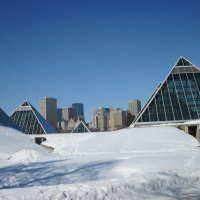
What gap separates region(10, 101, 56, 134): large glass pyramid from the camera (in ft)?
185

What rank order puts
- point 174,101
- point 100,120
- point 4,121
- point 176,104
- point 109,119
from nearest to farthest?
point 176,104
point 174,101
point 4,121
point 109,119
point 100,120

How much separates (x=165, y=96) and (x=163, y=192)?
102 ft

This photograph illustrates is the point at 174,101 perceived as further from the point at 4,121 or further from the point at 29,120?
the point at 29,120

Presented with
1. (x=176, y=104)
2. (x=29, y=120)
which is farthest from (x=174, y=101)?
(x=29, y=120)

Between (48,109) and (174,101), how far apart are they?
12140 cm

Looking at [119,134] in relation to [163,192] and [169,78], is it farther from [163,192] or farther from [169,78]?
[163,192]

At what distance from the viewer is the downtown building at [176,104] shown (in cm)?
3784

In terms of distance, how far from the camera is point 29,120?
5838 centimetres

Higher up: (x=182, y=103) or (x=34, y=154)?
(x=182, y=103)

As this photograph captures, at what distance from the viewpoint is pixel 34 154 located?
2180 cm

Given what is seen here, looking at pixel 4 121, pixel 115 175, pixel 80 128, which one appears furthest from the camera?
pixel 80 128

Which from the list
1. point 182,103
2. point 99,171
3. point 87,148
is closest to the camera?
point 99,171

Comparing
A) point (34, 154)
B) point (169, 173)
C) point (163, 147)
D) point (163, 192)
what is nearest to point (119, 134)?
point (163, 147)

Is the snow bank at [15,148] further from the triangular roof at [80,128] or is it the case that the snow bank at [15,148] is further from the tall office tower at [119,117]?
the tall office tower at [119,117]
